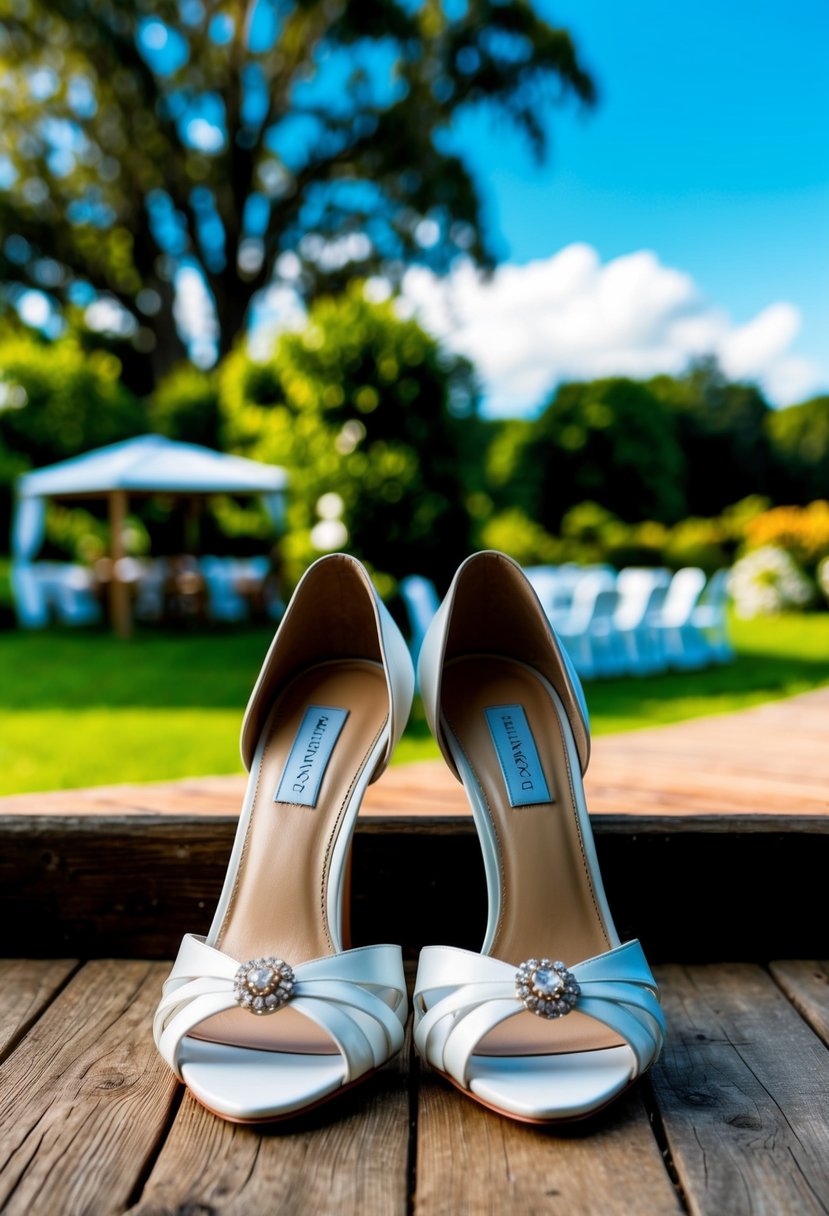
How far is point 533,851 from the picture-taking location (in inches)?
68.2

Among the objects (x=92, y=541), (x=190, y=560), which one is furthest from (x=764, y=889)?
(x=92, y=541)

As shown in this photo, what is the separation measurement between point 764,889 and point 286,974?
1.06 metres

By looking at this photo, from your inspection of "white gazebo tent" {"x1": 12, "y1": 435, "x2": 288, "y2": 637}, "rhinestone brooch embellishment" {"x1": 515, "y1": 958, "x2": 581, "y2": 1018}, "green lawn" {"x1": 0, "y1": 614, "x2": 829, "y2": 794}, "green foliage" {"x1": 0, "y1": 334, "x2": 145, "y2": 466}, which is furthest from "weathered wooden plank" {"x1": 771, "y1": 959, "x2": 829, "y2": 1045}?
"green foliage" {"x1": 0, "y1": 334, "x2": 145, "y2": 466}

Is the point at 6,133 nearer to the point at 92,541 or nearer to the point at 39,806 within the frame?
the point at 92,541

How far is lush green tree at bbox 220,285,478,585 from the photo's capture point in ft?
28.5

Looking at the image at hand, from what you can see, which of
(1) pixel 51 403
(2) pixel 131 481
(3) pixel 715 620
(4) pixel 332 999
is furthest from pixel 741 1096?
(1) pixel 51 403

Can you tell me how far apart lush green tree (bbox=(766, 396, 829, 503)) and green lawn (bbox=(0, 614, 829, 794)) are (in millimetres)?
24094

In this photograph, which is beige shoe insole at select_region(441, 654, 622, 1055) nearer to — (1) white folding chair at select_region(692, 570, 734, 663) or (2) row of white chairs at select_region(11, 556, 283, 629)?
(1) white folding chair at select_region(692, 570, 734, 663)

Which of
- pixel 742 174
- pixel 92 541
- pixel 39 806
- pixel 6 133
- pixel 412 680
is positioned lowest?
pixel 92 541

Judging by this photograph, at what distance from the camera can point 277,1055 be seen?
57.6 inches

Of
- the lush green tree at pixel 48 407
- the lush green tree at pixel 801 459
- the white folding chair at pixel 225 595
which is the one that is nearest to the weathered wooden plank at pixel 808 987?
the white folding chair at pixel 225 595

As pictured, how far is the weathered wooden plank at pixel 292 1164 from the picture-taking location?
1.24 meters

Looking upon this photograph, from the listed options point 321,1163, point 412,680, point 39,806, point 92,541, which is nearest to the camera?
point 321,1163

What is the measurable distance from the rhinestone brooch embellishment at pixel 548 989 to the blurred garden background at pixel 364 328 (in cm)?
317
